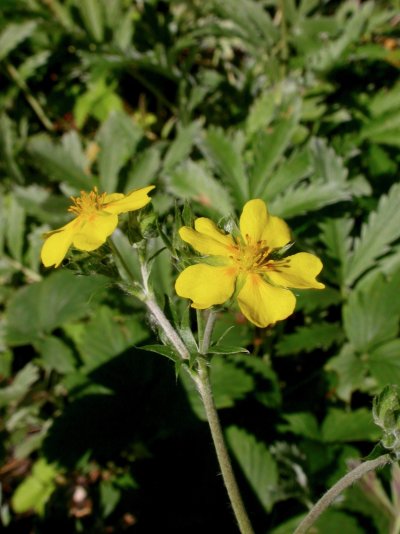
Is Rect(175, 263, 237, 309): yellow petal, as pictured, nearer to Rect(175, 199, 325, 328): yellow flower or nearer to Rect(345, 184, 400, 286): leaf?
Rect(175, 199, 325, 328): yellow flower

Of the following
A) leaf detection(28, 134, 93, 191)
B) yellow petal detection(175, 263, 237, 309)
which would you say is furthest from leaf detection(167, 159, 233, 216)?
yellow petal detection(175, 263, 237, 309)

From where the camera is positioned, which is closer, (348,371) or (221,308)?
(221,308)

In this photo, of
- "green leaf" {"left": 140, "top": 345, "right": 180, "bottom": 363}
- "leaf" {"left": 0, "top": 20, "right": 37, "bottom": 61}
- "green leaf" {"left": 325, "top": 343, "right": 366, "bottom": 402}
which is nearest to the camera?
"green leaf" {"left": 140, "top": 345, "right": 180, "bottom": 363}

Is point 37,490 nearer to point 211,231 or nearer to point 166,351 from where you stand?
point 166,351

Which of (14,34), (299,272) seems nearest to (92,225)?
(299,272)

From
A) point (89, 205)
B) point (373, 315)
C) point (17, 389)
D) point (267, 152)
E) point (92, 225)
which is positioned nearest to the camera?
point (92, 225)

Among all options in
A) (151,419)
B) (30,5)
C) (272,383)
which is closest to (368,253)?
(272,383)

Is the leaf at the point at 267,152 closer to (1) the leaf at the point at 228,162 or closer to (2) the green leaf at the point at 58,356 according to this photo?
(1) the leaf at the point at 228,162
